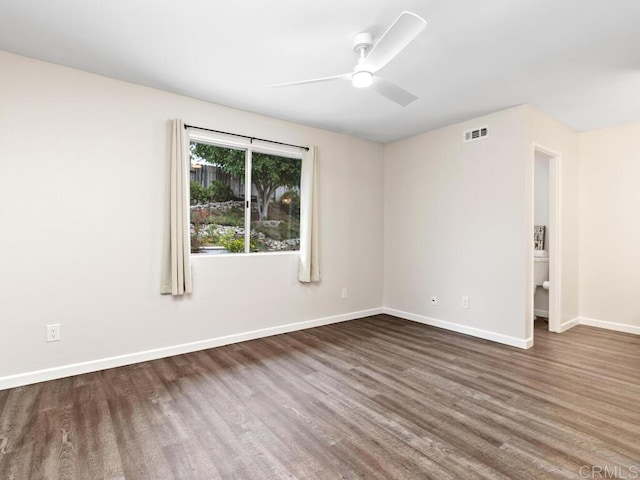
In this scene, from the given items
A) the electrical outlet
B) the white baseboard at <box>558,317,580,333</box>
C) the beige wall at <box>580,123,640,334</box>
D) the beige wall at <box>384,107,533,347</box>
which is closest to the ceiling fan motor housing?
the beige wall at <box>384,107,533,347</box>

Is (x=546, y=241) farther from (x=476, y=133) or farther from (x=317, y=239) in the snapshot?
(x=317, y=239)

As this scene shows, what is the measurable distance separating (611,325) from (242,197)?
15.4 ft

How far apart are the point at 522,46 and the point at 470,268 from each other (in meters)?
2.31

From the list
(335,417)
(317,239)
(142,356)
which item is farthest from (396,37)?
(142,356)

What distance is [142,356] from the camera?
3.07 meters

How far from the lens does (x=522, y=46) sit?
237 centimetres

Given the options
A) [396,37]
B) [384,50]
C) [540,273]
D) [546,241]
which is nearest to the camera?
[396,37]

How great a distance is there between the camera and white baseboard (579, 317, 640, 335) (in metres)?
3.98

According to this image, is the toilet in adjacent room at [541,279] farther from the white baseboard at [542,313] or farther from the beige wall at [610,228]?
the beige wall at [610,228]

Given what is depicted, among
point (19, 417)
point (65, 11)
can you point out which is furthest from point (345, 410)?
point (65, 11)

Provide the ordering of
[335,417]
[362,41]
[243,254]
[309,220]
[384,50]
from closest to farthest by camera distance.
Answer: [384,50] < [335,417] < [362,41] < [243,254] < [309,220]

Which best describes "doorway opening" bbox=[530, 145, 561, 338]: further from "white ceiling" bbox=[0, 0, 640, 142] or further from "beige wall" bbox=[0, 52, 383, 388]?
"beige wall" bbox=[0, 52, 383, 388]

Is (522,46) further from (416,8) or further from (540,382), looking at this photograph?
(540,382)

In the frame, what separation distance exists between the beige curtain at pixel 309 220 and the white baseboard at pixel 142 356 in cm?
61
